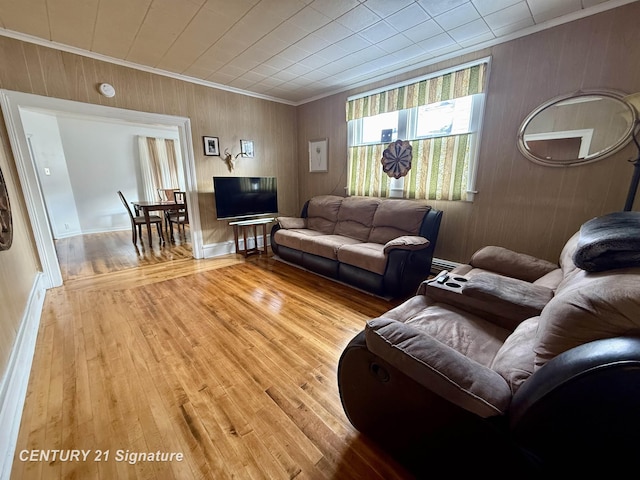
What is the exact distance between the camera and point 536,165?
8.01 feet

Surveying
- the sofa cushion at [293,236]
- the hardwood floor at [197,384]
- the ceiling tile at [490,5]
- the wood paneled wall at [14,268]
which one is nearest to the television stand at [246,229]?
the sofa cushion at [293,236]

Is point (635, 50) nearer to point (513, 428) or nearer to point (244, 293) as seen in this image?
point (513, 428)

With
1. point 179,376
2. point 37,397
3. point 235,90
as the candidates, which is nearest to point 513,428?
point 179,376

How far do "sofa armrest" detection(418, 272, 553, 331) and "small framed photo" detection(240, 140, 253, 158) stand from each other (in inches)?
142

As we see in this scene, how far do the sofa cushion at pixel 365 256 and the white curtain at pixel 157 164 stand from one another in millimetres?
5964

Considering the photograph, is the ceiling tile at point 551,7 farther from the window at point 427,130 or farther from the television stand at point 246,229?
the television stand at point 246,229

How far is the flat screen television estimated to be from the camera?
371cm

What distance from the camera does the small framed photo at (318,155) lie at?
424 cm

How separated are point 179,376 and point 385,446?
1260 mm

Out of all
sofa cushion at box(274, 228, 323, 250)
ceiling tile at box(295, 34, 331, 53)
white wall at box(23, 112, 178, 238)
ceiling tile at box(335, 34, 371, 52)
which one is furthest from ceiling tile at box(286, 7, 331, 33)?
white wall at box(23, 112, 178, 238)

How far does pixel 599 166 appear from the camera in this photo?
7.09ft

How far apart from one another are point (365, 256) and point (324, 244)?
23.9 inches

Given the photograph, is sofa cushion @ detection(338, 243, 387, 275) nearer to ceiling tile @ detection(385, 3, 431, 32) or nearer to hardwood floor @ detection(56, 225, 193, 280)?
ceiling tile @ detection(385, 3, 431, 32)

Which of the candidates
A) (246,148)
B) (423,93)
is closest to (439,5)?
(423,93)
